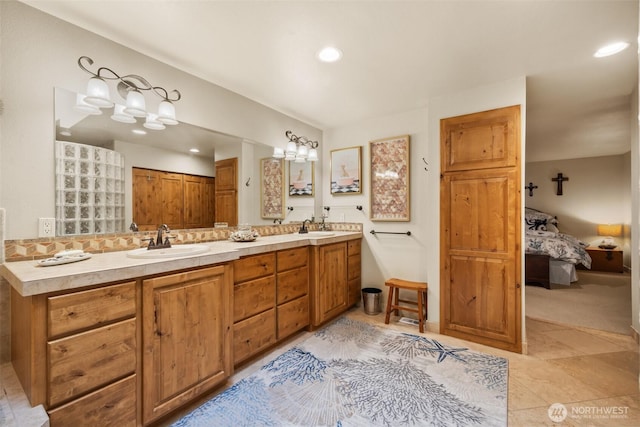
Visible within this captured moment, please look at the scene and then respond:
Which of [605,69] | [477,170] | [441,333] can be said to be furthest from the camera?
[441,333]

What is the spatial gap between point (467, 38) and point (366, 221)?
2201 mm

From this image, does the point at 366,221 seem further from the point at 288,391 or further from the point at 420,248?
the point at 288,391

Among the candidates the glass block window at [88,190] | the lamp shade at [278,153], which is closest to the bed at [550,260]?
the lamp shade at [278,153]

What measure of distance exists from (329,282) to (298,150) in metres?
1.68

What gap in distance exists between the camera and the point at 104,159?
1838 millimetres

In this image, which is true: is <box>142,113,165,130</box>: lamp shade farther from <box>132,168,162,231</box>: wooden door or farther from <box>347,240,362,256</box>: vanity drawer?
<box>347,240,362,256</box>: vanity drawer

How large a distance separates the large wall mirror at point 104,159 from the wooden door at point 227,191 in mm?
187

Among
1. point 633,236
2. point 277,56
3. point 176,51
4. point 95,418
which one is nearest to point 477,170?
point 633,236

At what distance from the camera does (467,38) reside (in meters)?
1.85

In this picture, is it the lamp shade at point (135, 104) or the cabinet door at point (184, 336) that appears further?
the lamp shade at point (135, 104)

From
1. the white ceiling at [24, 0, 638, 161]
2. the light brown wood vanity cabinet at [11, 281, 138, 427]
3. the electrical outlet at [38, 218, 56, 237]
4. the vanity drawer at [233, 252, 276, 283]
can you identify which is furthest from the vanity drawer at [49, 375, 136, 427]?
the white ceiling at [24, 0, 638, 161]

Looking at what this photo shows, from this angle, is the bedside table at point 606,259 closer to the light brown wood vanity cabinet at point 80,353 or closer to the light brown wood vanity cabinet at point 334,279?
the light brown wood vanity cabinet at point 334,279

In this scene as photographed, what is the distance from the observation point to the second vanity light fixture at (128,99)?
168 centimetres

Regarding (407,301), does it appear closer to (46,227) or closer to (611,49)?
(611,49)
